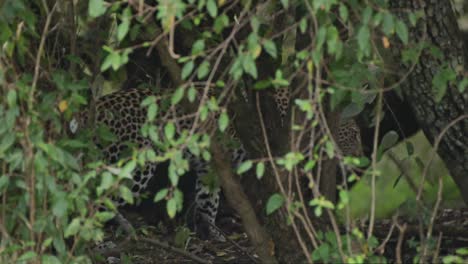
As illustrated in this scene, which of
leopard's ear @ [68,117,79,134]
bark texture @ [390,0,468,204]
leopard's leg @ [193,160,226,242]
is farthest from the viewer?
leopard's leg @ [193,160,226,242]

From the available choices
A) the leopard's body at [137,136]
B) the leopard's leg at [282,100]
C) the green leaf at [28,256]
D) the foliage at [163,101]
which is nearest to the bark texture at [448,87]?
the foliage at [163,101]

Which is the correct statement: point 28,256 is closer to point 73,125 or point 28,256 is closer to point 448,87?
point 73,125

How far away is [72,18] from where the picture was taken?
424 cm

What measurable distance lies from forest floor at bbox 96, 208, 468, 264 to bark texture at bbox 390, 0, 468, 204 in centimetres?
37

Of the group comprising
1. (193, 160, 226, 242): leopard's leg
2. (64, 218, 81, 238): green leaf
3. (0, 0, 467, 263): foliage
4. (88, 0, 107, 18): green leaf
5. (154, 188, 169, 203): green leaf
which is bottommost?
(193, 160, 226, 242): leopard's leg

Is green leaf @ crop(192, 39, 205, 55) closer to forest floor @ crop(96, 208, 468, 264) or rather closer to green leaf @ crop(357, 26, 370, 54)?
green leaf @ crop(357, 26, 370, 54)

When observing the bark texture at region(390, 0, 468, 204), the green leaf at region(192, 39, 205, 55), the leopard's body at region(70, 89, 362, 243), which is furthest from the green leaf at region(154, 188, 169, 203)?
the leopard's body at region(70, 89, 362, 243)

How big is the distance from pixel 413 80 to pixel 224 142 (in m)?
0.83

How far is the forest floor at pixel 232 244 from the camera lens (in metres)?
4.94

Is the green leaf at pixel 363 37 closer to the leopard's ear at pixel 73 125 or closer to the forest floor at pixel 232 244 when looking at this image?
the forest floor at pixel 232 244

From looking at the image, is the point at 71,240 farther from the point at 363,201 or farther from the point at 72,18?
the point at 363,201

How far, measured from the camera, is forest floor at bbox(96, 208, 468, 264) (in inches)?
195

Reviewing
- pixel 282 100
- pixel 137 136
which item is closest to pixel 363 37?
pixel 137 136

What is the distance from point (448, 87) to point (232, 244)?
181 centimetres
